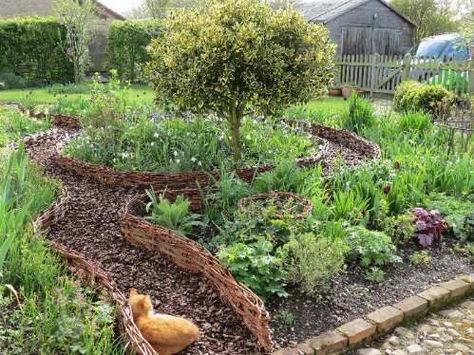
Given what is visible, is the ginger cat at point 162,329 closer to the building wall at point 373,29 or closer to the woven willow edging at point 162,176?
the woven willow edging at point 162,176

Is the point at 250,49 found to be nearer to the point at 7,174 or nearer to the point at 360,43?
the point at 7,174

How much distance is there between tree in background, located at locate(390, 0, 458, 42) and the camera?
29.8 meters

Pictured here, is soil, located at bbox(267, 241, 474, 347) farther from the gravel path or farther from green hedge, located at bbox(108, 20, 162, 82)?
green hedge, located at bbox(108, 20, 162, 82)

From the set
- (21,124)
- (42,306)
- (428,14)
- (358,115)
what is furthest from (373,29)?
(42,306)

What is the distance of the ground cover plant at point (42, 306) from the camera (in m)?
2.37

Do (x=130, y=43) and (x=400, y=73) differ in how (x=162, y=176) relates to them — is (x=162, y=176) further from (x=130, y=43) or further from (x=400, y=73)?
(x=130, y=43)

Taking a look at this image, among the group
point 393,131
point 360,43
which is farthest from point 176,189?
point 360,43

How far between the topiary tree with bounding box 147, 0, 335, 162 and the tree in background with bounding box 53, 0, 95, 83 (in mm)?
13388

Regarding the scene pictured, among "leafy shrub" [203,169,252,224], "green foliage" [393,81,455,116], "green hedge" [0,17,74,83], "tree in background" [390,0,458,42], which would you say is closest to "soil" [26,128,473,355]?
"leafy shrub" [203,169,252,224]

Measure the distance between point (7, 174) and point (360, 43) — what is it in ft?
74.9

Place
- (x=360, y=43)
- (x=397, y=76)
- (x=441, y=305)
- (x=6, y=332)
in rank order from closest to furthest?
(x=6, y=332), (x=441, y=305), (x=397, y=76), (x=360, y=43)

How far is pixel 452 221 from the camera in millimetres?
4496

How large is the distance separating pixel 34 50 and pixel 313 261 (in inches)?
741

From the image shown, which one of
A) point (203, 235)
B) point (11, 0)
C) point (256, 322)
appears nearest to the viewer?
point (256, 322)
